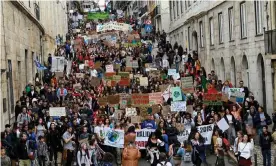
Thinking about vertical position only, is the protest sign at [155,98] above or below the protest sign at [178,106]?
above

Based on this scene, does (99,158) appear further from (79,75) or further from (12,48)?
(79,75)

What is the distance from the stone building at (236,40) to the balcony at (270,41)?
0.25m

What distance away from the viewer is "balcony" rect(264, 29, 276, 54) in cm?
2194

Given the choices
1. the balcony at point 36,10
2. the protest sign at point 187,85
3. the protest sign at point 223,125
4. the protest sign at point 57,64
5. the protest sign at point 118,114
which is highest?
the balcony at point 36,10

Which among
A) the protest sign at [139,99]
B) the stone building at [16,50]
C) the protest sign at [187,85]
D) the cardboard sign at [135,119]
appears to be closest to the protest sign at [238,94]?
the protest sign at [187,85]

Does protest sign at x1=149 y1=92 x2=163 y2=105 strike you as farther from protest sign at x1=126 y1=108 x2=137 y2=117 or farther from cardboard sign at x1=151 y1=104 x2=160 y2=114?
protest sign at x1=126 y1=108 x2=137 y2=117

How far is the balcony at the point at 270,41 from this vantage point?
2194cm

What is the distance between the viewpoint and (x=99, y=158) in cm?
1495

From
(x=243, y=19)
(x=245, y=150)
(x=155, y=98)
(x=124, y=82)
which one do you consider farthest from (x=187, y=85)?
(x=245, y=150)

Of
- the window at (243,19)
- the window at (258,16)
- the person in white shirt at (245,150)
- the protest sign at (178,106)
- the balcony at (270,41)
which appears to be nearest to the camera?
the person in white shirt at (245,150)

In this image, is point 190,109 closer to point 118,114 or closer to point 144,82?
point 118,114

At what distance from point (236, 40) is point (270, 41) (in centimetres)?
558

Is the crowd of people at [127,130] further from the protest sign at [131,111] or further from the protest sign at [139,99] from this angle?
the protest sign at [139,99]

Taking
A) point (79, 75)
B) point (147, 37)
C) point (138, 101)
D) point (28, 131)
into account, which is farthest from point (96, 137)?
point (147, 37)
